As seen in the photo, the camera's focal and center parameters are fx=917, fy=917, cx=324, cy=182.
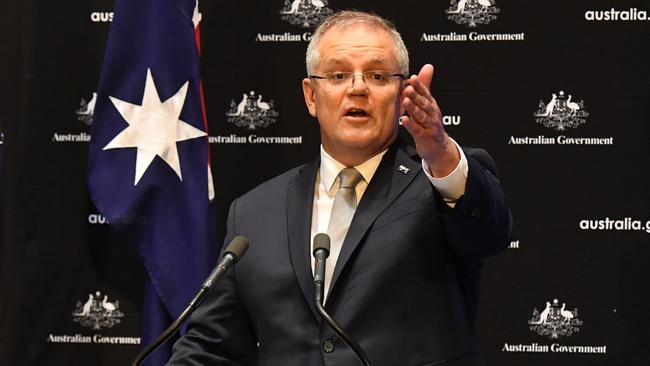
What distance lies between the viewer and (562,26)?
13.9ft

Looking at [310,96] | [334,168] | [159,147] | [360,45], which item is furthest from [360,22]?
[159,147]

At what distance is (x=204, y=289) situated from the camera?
231cm

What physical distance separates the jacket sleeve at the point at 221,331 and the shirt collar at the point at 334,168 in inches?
15.1

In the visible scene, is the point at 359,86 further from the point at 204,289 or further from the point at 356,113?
the point at 204,289

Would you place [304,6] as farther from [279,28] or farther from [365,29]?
[365,29]

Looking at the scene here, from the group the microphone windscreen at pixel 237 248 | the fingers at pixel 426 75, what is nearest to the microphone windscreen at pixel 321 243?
the microphone windscreen at pixel 237 248

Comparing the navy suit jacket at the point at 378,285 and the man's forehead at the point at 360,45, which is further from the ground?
the man's forehead at the point at 360,45

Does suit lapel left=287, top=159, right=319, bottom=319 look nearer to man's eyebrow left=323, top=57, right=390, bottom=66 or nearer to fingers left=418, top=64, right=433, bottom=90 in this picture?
man's eyebrow left=323, top=57, right=390, bottom=66

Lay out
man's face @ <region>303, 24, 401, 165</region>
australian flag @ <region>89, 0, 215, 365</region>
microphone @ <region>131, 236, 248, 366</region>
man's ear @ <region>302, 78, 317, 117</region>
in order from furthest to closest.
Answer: australian flag @ <region>89, 0, 215, 365</region> < man's ear @ <region>302, 78, 317, 117</region> < man's face @ <region>303, 24, 401, 165</region> < microphone @ <region>131, 236, 248, 366</region>

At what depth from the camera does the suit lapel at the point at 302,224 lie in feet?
9.14

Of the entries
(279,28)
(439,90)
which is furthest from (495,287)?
(279,28)

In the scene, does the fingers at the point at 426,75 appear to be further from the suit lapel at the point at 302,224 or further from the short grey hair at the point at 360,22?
the suit lapel at the point at 302,224

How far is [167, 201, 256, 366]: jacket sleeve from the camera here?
292cm

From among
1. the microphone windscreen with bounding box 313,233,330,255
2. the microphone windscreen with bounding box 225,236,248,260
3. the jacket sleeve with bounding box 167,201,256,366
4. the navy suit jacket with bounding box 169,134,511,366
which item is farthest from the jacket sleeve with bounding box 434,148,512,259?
the jacket sleeve with bounding box 167,201,256,366
